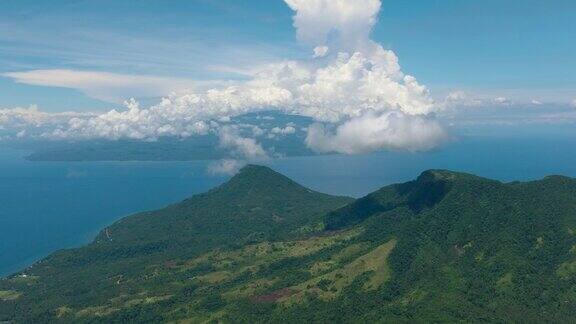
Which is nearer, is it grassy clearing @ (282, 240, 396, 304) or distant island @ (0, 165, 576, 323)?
distant island @ (0, 165, 576, 323)

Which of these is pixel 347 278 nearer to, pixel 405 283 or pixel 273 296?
pixel 405 283

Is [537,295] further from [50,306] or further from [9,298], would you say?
[9,298]

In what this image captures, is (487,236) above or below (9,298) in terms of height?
above

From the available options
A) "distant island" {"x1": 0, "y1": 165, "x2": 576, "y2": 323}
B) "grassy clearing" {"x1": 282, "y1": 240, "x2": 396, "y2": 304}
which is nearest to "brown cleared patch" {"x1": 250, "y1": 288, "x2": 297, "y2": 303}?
"distant island" {"x1": 0, "y1": 165, "x2": 576, "y2": 323}

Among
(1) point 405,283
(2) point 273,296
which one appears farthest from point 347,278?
(2) point 273,296

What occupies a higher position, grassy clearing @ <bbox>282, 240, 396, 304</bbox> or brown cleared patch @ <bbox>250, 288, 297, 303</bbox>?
grassy clearing @ <bbox>282, 240, 396, 304</bbox>

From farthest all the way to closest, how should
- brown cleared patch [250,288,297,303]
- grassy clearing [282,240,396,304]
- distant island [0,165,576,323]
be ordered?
brown cleared patch [250,288,297,303] < grassy clearing [282,240,396,304] < distant island [0,165,576,323]

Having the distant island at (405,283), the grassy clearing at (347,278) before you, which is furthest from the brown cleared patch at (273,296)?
the grassy clearing at (347,278)

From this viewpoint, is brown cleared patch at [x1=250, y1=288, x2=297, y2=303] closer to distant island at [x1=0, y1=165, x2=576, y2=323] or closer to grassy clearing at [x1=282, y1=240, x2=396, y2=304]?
distant island at [x1=0, y1=165, x2=576, y2=323]

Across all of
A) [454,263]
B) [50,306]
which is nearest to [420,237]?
[454,263]
